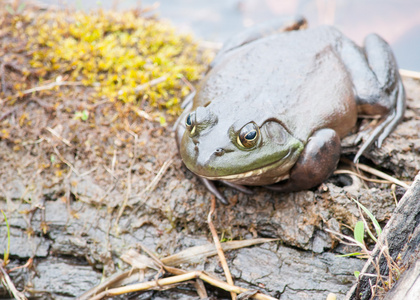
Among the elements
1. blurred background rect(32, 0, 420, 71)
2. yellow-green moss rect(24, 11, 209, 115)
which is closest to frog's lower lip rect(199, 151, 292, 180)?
yellow-green moss rect(24, 11, 209, 115)

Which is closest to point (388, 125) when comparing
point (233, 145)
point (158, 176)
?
point (233, 145)

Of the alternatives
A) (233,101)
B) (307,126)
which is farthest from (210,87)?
(307,126)

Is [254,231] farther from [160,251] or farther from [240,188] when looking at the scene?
[160,251]

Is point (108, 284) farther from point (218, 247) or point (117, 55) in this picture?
point (117, 55)

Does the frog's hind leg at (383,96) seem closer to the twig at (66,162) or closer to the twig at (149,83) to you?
the twig at (149,83)

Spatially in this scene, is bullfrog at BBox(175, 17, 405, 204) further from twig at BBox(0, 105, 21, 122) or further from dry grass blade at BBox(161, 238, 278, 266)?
twig at BBox(0, 105, 21, 122)

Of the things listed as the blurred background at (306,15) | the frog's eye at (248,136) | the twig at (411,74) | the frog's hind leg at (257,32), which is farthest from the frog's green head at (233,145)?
the blurred background at (306,15)

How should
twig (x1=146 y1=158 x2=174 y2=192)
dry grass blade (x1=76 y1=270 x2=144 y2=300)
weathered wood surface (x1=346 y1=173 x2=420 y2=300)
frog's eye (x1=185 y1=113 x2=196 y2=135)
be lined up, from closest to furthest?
weathered wood surface (x1=346 y1=173 x2=420 y2=300) < frog's eye (x1=185 y1=113 x2=196 y2=135) < dry grass blade (x1=76 y1=270 x2=144 y2=300) < twig (x1=146 y1=158 x2=174 y2=192)
